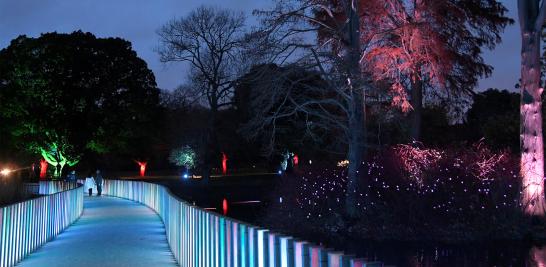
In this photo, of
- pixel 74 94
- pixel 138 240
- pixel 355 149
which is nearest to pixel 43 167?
pixel 74 94

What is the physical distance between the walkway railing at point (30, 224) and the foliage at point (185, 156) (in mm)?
47271

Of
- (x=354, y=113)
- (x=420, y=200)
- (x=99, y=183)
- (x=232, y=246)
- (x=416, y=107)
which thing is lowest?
(x=232, y=246)

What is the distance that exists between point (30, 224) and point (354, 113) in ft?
33.1

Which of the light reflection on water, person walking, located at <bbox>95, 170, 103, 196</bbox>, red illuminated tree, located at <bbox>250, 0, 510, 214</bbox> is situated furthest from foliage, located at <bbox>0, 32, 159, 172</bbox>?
the light reflection on water

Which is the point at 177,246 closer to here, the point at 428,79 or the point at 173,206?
the point at 173,206

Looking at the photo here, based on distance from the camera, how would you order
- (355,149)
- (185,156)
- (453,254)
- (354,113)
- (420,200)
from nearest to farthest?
(453,254) → (420,200) → (355,149) → (354,113) → (185,156)

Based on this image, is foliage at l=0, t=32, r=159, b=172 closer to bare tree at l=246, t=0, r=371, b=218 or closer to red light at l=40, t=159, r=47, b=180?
red light at l=40, t=159, r=47, b=180

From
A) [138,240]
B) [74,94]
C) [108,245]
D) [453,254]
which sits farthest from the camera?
[74,94]

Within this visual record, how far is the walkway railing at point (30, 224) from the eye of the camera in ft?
35.0

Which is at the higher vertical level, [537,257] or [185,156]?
[185,156]

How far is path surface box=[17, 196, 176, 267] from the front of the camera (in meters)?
11.7

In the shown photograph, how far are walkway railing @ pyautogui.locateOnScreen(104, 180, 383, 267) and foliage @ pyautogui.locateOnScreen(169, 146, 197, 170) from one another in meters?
53.0

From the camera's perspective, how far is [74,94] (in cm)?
5050

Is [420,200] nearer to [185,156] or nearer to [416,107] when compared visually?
[416,107]
